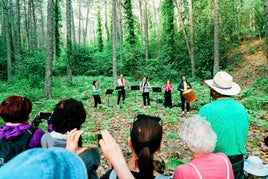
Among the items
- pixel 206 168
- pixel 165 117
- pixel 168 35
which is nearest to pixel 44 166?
pixel 206 168

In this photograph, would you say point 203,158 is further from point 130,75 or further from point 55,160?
point 130,75

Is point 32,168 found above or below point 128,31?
below

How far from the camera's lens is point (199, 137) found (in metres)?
2.33

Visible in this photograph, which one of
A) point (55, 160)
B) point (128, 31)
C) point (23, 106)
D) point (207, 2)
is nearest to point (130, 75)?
point (128, 31)

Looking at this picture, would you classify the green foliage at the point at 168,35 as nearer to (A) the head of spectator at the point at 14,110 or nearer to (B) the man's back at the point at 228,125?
(B) the man's back at the point at 228,125

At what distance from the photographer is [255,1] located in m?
21.7

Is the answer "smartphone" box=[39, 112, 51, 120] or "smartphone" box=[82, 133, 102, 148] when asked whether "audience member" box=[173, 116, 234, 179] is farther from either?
"smartphone" box=[39, 112, 51, 120]

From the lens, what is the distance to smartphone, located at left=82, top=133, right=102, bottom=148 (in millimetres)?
1954

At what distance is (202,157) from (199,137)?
0.60ft

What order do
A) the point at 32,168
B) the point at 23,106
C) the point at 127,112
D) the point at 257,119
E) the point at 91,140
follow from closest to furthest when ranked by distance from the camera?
the point at 32,168
the point at 91,140
the point at 23,106
the point at 257,119
the point at 127,112

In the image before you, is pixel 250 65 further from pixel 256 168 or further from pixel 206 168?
pixel 206 168

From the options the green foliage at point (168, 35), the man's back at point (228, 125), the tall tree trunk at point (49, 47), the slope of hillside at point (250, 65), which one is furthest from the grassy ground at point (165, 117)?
the green foliage at point (168, 35)

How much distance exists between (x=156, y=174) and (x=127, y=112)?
10793 millimetres

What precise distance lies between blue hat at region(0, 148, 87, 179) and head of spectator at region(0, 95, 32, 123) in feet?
7.73
